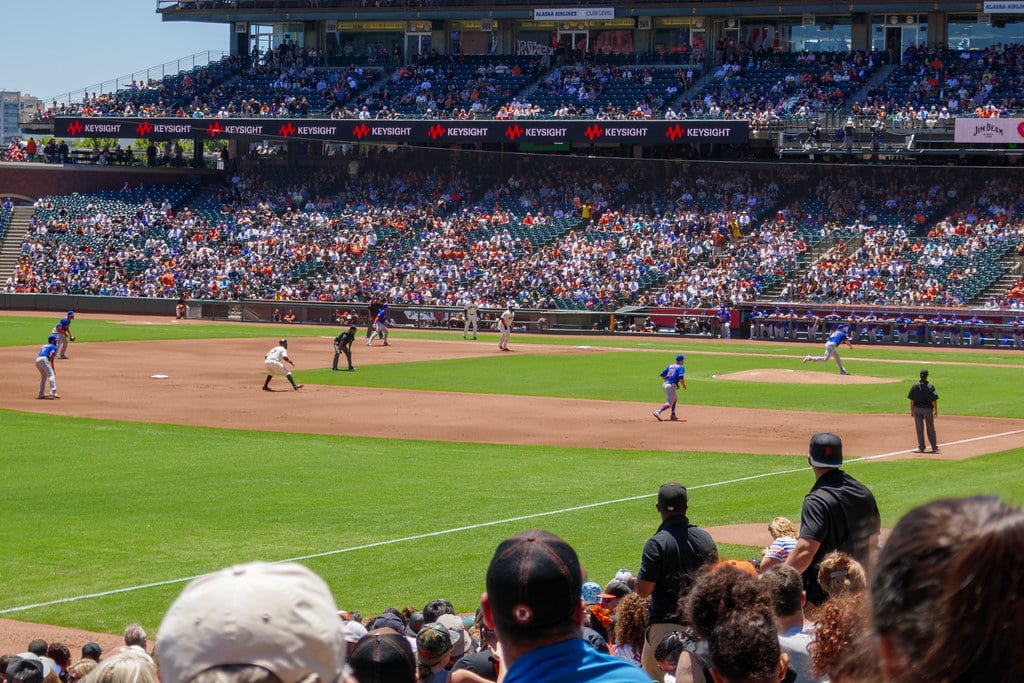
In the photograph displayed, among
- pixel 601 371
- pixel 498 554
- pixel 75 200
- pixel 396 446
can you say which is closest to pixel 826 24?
pixel 601 371

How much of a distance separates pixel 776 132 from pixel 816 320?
12403 millimetres

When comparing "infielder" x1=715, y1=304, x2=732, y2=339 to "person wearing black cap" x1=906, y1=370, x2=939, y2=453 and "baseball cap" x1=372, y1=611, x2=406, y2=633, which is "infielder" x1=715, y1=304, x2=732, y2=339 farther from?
"baseball cap" x1=372, y1=611, x2=406, y2=633

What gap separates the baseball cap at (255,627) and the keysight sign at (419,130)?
66196mm

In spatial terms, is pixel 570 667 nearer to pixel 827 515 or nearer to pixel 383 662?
pixel 383 662

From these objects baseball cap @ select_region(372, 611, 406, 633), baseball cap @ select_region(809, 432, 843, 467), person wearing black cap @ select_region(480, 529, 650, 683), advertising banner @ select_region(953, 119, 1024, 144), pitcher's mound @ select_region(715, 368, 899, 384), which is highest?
advertising banner @ select_region(953, 119, 1024, 144)

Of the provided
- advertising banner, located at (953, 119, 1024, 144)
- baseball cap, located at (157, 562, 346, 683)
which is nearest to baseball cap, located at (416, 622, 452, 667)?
baseball cap, located at (157, 562, 346, 683)

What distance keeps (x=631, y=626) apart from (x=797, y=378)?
1344 inches

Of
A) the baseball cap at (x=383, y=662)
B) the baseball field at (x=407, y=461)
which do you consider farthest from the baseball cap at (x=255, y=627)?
the baseball cap at (x=383, y=662)

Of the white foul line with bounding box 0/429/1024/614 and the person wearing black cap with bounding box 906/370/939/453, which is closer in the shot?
the white foul line with bounding box 0/429/1024/614

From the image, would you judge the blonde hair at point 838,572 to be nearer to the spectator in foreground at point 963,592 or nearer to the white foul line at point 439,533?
the white foul line at point 439,533

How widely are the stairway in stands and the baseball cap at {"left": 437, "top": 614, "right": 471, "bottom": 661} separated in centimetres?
7300

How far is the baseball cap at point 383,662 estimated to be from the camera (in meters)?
5.16

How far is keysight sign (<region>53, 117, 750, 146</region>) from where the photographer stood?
68.7m

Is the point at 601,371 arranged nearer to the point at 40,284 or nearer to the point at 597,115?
the point at 597,115
